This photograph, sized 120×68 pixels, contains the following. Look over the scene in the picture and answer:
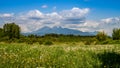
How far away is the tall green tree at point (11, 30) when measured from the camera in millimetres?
104500

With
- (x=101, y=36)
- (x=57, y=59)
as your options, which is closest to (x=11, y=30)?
(x=101, y=36)

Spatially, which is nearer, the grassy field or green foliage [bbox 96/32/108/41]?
the grassy field

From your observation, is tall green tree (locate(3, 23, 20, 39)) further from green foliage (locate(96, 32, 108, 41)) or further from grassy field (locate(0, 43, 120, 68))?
grassy field (locate(0, 43, 120, 68))

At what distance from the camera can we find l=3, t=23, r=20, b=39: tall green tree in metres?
104

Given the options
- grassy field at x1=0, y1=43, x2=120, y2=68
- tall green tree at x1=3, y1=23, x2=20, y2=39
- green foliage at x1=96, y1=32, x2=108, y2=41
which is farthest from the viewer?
tall green tree at x1=3, y1=23, x2=20, y2=39

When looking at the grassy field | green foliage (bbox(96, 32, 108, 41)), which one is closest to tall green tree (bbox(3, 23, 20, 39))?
green foliage (bbox(96, 32, 108, 41))

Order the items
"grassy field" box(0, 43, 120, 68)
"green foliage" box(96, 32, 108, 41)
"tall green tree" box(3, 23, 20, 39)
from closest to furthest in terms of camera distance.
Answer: "grassy field" box(0, 43, 120, 68) < "green foliage" box(96, 32, 108, 41) < "tall green tree" box(3, 23, 20, 39)

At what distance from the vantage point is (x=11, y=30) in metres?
109

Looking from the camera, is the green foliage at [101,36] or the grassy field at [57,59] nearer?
the grassy field at [57,59]

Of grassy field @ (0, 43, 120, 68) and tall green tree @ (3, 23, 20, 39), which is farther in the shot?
tall green tree @ (3, 23, 20, 39)

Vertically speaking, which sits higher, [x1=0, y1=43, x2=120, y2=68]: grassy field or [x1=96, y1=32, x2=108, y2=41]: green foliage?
[x1=0, y1=43, x2=120, y2=68]: grassy field

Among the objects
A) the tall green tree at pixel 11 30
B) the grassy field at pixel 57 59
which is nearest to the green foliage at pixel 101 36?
the tall green tree at pixel 11 30

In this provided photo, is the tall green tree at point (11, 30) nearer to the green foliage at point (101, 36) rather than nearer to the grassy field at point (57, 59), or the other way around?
the green foliage at point (101, 36)

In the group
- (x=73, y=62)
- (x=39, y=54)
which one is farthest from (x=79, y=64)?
(x=39, y=54)
